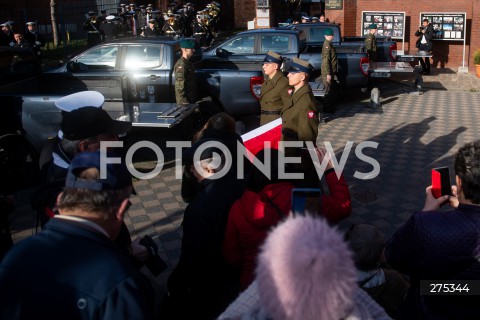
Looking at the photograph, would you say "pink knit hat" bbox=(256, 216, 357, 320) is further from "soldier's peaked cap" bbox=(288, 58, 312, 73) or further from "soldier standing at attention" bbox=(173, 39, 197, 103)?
"soldier standing at attention" bbox=(173, 39, 197, 103)

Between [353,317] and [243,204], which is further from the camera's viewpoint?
[243,204]

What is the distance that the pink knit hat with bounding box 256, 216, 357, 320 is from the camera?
170 cm

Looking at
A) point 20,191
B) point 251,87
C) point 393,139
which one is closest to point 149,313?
point 20,191

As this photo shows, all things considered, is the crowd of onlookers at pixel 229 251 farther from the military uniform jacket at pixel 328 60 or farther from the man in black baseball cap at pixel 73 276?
the military uniform jacket at pixel 328 60

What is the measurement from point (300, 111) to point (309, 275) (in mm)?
4503

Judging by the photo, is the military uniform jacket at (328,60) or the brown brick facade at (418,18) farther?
the brown brick facade at (418,18)

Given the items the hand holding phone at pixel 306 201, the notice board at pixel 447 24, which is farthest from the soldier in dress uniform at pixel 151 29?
the hand holding phone at pixel 306 201

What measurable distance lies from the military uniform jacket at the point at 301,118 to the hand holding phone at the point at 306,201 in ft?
11.4

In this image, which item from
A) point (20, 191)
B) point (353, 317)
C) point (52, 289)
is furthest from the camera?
point (20, 191)

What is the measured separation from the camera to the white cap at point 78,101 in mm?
3966

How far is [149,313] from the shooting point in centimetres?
211

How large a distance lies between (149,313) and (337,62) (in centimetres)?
1026

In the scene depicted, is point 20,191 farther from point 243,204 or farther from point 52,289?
point 52,289

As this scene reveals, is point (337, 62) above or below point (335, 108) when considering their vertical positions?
above
